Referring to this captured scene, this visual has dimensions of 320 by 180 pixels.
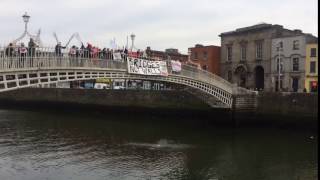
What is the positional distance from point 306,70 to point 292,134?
16.4 m

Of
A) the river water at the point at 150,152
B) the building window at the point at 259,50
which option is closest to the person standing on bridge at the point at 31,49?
the river water at the point at 150,152

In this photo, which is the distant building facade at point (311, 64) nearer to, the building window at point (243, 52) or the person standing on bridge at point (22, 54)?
the building window at point (243, 52)

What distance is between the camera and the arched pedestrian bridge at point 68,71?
18.4 metres

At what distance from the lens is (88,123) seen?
3384cm

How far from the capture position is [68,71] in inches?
837

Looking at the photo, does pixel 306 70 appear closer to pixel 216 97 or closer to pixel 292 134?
pixel 216 97

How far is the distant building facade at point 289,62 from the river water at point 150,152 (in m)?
14.1

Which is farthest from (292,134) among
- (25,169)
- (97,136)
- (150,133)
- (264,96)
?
(25,169)

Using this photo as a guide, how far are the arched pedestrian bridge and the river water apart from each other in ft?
9.34

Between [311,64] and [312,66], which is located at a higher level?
[311,64]

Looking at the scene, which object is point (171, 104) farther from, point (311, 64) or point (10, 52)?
point (10, 52)

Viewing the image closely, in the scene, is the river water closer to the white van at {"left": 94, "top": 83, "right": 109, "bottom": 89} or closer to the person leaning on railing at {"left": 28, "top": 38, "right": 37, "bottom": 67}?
the person leaning on railing at {"left": 28, "top": 38, "right": 37, "bottom": 67}

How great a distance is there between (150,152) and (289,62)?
2549 cm

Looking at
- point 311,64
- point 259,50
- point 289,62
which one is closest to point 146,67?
→ point 311,64
